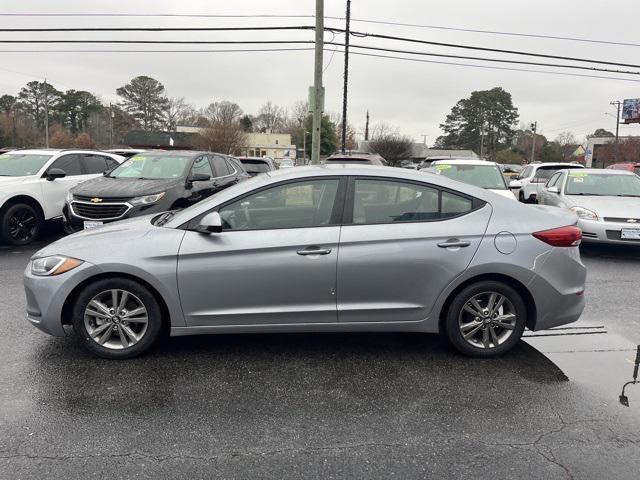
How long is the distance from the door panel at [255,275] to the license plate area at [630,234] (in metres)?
6.28

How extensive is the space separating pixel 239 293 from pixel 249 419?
1.01 metres

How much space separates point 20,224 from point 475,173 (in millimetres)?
8930

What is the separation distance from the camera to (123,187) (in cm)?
809

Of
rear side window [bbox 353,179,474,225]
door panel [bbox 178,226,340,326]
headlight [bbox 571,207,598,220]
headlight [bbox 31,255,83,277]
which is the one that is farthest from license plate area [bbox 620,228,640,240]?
headlight [bbox 31,255,83,277]

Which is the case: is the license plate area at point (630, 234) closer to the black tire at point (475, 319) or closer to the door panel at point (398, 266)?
the black tire at point (475, 319)

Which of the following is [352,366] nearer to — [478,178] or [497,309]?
[497,309]

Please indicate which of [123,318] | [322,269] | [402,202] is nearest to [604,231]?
[402,202]

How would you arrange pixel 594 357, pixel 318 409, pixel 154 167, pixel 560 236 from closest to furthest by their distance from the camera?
pixel 318 409 → pixel 560 236 → pixel 594 357 → pixel 154 167

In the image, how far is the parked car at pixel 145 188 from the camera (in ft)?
25.5

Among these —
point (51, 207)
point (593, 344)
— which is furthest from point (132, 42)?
point (593, 344)

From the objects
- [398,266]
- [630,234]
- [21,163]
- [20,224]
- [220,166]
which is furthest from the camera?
[220,166]

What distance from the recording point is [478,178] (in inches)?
414

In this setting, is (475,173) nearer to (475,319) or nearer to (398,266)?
(475,319)

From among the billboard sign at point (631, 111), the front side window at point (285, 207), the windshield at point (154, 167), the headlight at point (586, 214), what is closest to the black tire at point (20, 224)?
the windshield at point (154, 167)
